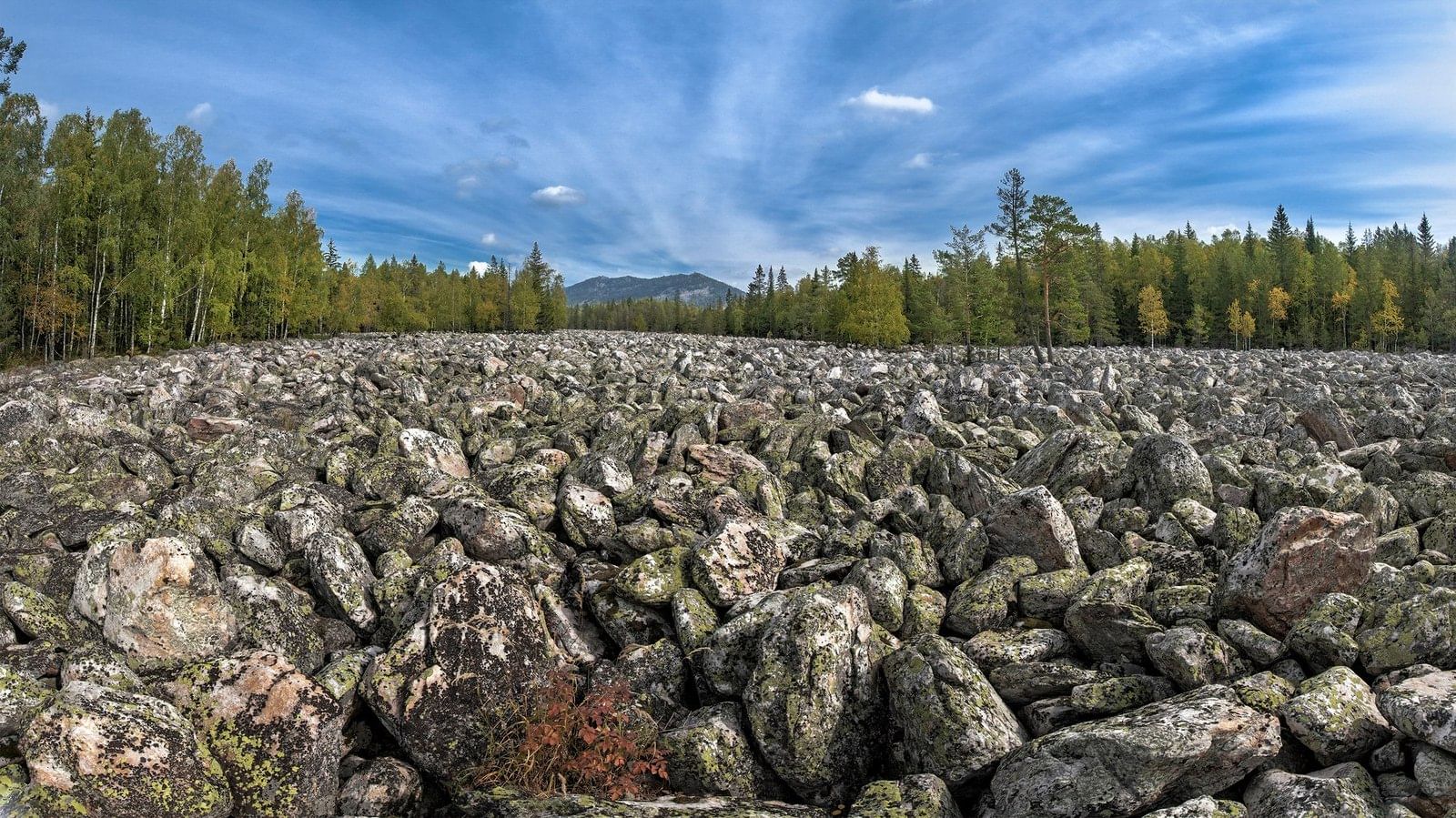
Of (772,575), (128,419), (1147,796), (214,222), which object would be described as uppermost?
(214,222)

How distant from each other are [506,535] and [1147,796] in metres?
6.78

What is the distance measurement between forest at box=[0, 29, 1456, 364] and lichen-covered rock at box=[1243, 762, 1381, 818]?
42.3 metres

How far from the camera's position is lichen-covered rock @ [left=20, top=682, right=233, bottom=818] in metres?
4.82

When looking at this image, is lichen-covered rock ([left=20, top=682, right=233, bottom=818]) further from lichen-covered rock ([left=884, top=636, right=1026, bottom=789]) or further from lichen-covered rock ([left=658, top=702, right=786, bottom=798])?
lichen-covered rock ([left=884, top=636, right=1026, bottom=789])

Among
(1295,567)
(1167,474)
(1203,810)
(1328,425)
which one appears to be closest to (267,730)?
(1203,810)

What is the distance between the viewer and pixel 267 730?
559 cm

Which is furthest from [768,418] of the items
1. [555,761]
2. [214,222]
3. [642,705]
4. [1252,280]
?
[1252,280]

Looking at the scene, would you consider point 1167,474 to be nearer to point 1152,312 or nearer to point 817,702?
point 817,702

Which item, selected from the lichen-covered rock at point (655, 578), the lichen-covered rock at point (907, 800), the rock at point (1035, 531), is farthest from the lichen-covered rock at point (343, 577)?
the rock at point (1035, 531)

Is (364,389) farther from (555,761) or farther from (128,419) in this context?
(555,761)

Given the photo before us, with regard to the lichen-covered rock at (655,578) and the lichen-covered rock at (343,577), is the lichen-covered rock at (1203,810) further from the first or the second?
the lichen-covered rock at (343,577)

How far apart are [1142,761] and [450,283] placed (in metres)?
137

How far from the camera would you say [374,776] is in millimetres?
5793

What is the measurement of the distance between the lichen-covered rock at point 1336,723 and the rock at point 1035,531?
2.96 m
